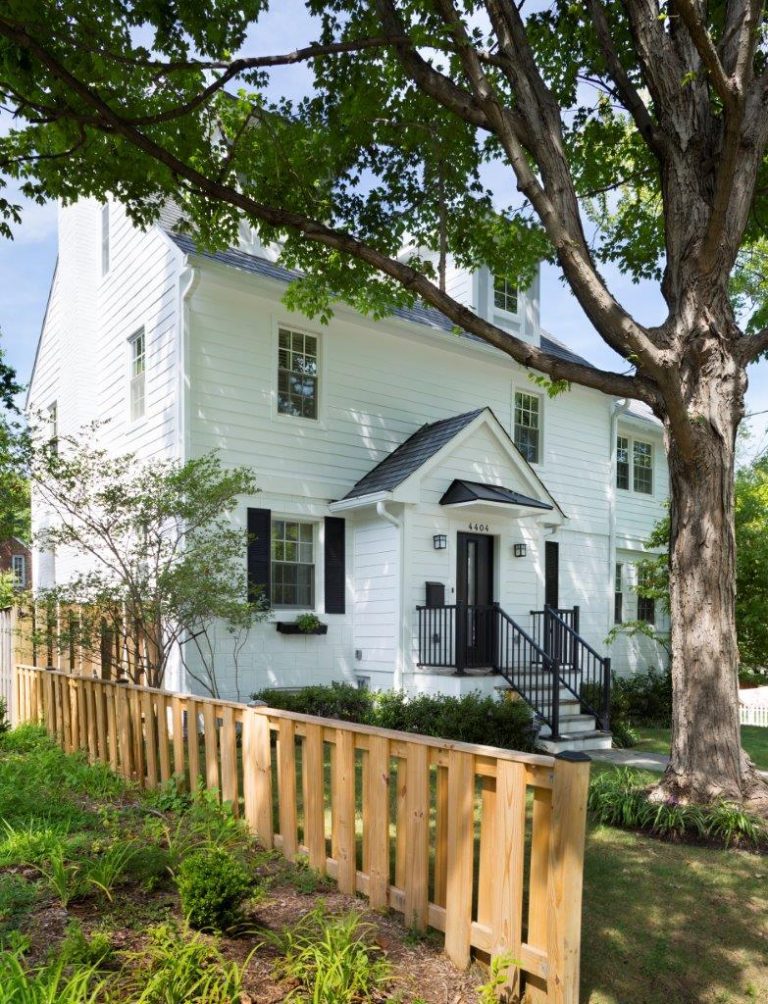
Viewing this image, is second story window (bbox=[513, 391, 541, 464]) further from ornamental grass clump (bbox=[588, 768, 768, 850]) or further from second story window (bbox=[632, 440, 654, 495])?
ornamental grass clump (bbox=[588, 768, 768, 850])

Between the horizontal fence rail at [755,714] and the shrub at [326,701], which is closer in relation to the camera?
the shrub at [326,701]

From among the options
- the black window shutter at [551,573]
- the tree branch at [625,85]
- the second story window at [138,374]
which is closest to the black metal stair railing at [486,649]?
the black window shutter at [551,573]

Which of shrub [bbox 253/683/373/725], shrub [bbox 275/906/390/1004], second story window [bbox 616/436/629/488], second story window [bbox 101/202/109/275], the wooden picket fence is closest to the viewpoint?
shrub [bbox 275/906/390/1004]

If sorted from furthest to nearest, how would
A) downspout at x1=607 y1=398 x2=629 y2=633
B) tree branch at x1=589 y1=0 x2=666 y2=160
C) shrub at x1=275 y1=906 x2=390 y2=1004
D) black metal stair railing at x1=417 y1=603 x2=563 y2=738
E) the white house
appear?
1. downspout at x1=607 y1=398 x2=629 y2=633
2. the white house
3. black metal stair railing at x1=417 y1=603 x2=563 y2=738
4. tree branch at x1=589 y1=0 x2=666 y2=160
5. shrub at x1=275 y1=906 x2=390 y2=1004

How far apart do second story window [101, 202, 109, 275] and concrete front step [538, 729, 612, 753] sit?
1088 cm

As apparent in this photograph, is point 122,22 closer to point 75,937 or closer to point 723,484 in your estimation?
point 723,484

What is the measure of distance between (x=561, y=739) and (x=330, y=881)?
6.20m

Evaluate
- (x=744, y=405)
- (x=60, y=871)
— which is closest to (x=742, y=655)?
(x=744, y=405)

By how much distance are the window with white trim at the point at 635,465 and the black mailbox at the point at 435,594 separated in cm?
702

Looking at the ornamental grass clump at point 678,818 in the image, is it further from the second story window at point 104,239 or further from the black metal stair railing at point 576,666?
the second story window at point 104,239

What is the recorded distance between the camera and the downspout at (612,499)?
618 inches

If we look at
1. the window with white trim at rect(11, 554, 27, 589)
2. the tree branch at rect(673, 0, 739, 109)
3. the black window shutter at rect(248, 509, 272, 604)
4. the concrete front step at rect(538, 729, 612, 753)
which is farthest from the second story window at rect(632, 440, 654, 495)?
the window with white trim at rect(11, 554, 27, 589)

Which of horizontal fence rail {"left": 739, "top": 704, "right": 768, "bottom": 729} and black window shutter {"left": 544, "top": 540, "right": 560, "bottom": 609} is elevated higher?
black window shutter {"left": 544, "top": 540, "right": 560, "bottom": 609}

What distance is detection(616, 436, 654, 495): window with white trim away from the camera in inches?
664
